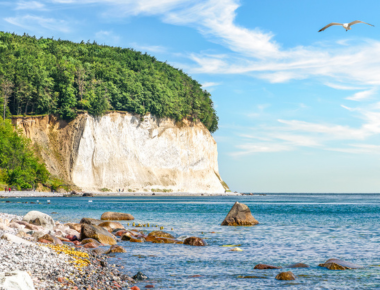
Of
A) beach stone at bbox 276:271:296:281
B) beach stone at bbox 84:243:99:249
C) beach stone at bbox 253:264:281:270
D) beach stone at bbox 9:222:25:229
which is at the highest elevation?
beach stone at bbox 9:222:25:229

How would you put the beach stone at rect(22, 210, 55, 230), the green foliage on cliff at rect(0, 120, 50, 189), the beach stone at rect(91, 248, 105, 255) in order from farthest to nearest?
the green foliage on cliff at rect(0, 120, 50, 189) < the beach stone at rect(22, 210, 55, 230) < the beach stone at rect(91, 248, 105, 255)

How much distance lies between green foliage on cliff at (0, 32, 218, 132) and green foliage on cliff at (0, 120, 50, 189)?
16.7m

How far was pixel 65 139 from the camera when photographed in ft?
329

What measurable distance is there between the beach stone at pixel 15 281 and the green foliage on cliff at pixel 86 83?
313 ft

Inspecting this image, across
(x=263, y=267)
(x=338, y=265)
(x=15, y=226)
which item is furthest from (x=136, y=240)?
(x=338, y=265)

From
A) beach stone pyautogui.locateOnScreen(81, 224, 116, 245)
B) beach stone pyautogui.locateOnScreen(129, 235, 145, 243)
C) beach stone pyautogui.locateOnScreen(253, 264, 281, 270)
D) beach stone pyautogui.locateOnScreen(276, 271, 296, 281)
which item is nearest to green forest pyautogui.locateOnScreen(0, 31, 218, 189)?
beach stone pyautogui.locateOnScreen(81, 224, 116, 245)

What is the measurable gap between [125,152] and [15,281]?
328 ft

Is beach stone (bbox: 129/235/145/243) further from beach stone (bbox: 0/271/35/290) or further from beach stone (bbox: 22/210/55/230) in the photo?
beach stone (bbox: 0/271/35/290)

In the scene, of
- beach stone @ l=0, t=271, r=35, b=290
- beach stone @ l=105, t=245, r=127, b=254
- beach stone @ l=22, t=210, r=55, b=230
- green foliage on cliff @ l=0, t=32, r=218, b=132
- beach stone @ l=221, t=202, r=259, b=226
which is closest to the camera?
beach stone @ l=0, t=271, r=35, b=290

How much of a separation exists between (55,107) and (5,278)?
320 ft

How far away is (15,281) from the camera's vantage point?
8773 millimetres

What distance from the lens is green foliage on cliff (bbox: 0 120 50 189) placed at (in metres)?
81.2

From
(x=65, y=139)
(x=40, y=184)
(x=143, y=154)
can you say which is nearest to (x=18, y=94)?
(x=65, y=139)

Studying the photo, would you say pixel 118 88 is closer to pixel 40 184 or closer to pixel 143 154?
pixel 143 154
